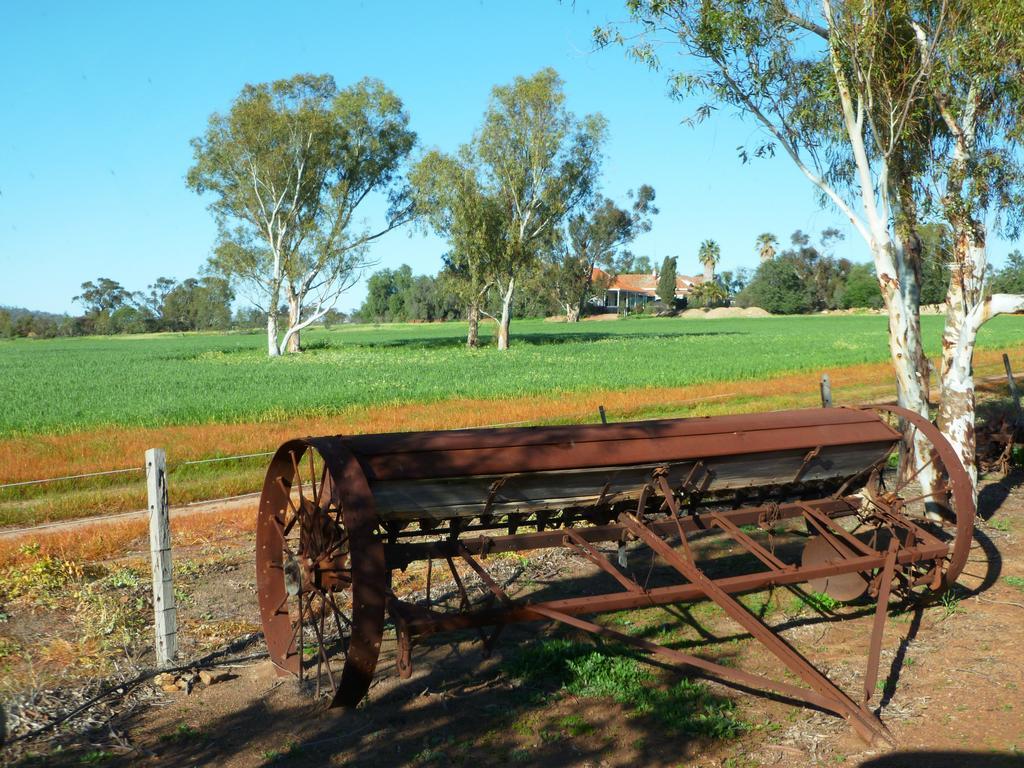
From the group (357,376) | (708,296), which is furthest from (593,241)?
(357,376)

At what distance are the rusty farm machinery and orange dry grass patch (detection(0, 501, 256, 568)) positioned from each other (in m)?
3.65

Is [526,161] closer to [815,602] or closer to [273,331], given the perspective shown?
[273,331]

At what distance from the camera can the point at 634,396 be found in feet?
85.4

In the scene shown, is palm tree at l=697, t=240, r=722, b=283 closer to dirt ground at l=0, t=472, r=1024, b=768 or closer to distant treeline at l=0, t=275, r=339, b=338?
distant treeline at l=0, t=275, r=339, b=338

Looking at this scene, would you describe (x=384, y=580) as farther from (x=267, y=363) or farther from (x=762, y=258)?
(x=762, y=258)

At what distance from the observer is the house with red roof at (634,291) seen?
140m

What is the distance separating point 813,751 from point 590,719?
1.24m

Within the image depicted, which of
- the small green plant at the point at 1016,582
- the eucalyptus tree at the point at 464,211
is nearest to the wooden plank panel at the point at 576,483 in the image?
the small green plant at the point at 1016,582

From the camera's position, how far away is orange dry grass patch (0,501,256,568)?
927 cm

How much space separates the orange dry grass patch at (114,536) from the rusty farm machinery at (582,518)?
365 cm

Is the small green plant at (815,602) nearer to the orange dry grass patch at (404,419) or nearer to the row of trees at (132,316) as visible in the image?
the orange dry grass patch at (404,419)

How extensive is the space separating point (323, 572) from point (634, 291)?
6237 inches

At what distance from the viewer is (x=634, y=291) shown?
161375mm

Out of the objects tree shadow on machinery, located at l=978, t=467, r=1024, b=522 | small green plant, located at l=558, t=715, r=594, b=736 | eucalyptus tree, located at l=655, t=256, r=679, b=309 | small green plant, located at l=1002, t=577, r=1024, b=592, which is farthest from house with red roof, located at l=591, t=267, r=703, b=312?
small green plant, located at l=558, t=715, r=594, b=736
